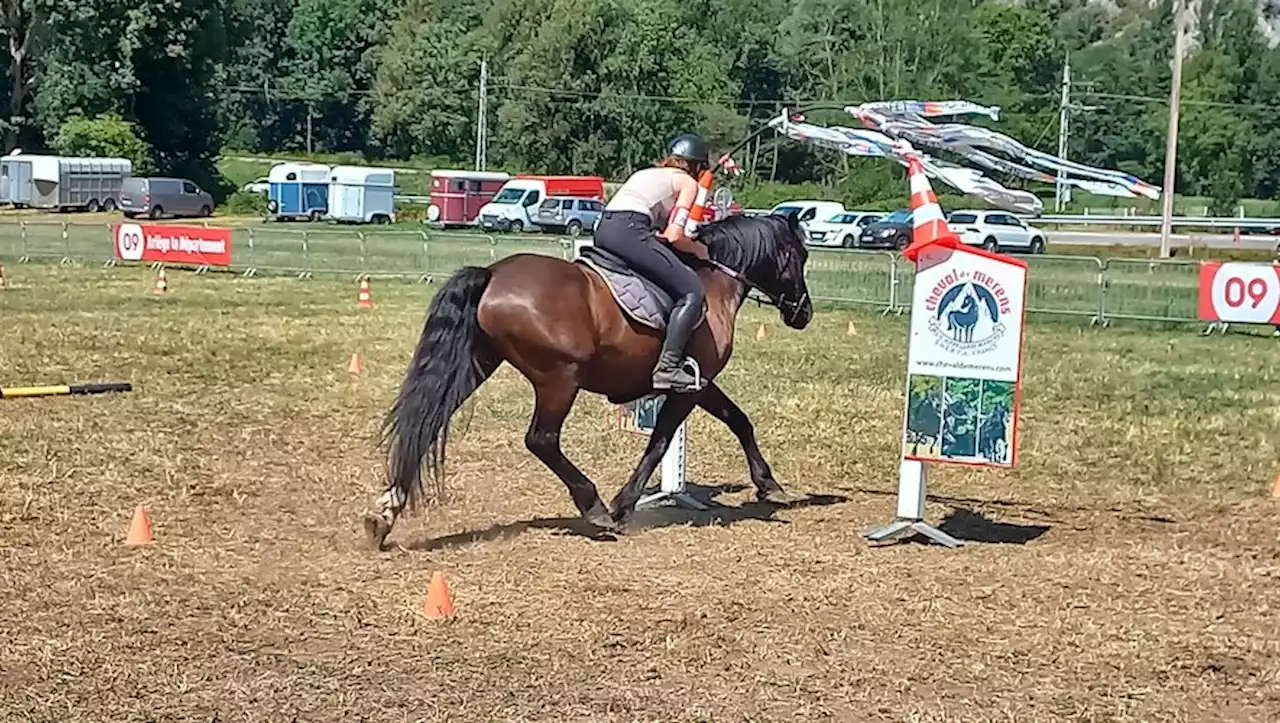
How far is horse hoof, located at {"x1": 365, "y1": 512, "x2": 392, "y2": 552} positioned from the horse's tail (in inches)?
7.0

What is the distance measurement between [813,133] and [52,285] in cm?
2172

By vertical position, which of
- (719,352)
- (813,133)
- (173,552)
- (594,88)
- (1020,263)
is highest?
(594,88)

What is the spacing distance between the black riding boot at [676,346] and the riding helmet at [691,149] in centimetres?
83

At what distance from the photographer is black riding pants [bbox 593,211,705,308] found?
372 inches

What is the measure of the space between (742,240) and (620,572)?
267 centimetres

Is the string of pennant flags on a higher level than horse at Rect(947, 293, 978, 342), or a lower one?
higher

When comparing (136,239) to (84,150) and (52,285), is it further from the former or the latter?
(84,150)

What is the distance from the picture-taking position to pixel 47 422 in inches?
512

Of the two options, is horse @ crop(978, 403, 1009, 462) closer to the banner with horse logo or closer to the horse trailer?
the banner with horse logo

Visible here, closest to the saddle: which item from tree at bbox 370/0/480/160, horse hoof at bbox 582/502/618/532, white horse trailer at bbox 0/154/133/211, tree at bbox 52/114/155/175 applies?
horse hoof at bbox 582/502/618/532

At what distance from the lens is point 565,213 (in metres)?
56.8

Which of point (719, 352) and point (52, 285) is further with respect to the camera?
point (52, 285)

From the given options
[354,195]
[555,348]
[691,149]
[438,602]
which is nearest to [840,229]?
[354,195]

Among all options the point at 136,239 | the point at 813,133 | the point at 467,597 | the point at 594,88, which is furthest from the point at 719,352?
the point at 594,88
